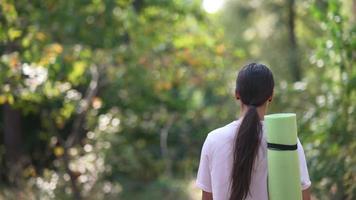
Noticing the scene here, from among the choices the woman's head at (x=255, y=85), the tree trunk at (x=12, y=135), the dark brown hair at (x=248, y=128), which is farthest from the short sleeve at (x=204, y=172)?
the tree trunk at (x=12, y=135)

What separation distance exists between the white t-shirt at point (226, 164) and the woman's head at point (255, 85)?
0.37ft

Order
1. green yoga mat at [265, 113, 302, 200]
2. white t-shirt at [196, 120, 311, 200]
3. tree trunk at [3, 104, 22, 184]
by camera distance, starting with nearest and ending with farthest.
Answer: green yoga mat at [265, 113, 302, 200] < white t-shirt at [196, 120, 311, 200] < tree trunk at [3, 104, 22, 184]

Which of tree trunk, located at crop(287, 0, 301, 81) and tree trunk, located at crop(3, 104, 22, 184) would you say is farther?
tree trunk, located at crop(287, 0, 301, 81)

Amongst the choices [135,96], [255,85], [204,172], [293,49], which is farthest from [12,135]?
[293,49]

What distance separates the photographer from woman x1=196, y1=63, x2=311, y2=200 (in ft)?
8.59

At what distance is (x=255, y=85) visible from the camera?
8.61 ft

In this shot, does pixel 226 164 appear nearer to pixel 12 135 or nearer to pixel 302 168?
pixel 302 168

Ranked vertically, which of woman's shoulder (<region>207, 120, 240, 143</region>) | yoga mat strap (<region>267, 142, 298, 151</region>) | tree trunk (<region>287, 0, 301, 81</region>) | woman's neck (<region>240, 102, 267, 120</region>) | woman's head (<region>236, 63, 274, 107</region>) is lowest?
yoga mat strap (<region>267, 142, 298, 151</region>)

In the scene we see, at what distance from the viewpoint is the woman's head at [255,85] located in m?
2.63

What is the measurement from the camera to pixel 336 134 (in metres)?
6.39

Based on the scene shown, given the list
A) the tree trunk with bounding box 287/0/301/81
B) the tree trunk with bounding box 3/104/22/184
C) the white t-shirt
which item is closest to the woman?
the white t-shirt

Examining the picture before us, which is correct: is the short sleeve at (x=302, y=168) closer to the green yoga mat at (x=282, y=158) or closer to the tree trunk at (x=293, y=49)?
the green yoga mat at (x=282, y=158)

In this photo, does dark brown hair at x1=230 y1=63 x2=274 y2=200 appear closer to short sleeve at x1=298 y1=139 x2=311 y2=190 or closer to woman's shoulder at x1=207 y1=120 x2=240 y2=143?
woman's shoulder at x1=207 y1=120 x2=240 y2=143

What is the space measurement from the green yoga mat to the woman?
7cm
